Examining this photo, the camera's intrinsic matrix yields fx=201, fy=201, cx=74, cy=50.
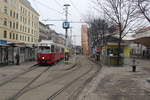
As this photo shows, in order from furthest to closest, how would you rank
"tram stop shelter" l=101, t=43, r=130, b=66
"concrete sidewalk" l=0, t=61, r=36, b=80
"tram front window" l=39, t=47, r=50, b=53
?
"tram stop shelter" l=101, t=43, r=130, b=66, "tram front window" l=39, t=47, r=50, b=53, "concrete sidewalk" l=0, t=61, r=36, b=80

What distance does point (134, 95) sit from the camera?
8977 millimetres

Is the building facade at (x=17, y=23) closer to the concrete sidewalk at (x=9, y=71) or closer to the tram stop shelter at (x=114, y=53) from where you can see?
the concrete sidewalk at (x=9, y=71)

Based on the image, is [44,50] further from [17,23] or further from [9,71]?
[17,23]

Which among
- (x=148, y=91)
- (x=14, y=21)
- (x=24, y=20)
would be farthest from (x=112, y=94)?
(x=24, y=20)

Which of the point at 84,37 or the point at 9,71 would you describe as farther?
the point at 84,37

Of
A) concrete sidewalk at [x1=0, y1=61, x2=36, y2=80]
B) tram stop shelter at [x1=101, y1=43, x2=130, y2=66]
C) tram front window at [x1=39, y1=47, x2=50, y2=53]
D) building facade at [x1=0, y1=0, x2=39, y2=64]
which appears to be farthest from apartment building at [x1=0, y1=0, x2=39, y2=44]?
tram stop shelter at [x1=101, y1=43, x2=130, y2=66]

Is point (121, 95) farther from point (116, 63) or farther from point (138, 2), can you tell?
point (116, 63)

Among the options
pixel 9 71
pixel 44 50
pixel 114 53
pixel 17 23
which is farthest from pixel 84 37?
pixel 9 71

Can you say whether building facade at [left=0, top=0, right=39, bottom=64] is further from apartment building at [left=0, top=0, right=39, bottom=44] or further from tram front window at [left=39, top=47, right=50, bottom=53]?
tram front window at [left=39, top=47, right=50, bottom=53]

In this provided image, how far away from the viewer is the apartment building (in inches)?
2033

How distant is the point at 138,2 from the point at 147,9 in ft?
3.71

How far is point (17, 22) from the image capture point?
6006 centimetres

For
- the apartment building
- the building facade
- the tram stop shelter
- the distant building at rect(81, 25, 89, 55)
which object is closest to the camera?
the tram stop shelter

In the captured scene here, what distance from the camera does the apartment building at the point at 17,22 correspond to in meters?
51.6
